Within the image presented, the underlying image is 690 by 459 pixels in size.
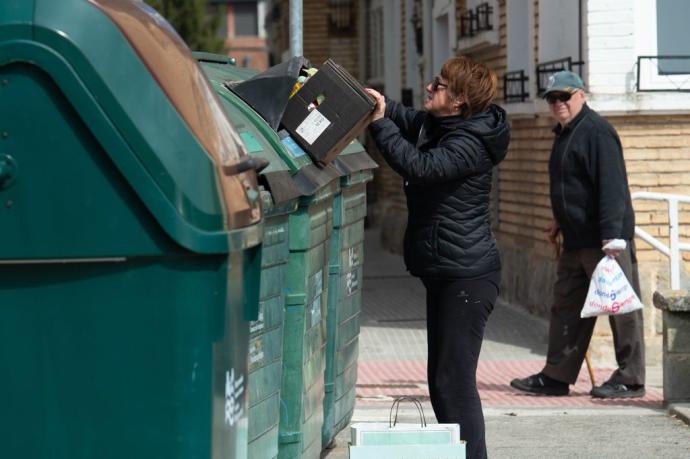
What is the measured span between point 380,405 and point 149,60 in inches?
208

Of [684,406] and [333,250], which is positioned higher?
[333,250]

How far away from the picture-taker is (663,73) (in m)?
11.0

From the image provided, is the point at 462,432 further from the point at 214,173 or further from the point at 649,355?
the point at 649,355

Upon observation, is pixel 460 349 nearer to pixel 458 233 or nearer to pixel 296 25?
pixel 458 233

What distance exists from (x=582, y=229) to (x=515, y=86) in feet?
15.3

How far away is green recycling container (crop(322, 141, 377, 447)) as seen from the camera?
7.06 metres

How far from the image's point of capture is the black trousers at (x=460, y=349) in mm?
6281

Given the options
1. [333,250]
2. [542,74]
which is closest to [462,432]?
[333,250]

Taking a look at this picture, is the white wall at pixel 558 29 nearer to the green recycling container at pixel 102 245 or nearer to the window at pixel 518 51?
the window at pixel 518 51

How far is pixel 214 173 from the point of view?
3.96 metres

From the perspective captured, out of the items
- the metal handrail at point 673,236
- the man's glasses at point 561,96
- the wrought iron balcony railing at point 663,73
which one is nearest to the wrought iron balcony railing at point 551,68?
the wrought iron balcony railing at point 663,73

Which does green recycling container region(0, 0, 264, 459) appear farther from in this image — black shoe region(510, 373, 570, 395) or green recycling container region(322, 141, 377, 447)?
black shoe region(510, 373, 570, 395)

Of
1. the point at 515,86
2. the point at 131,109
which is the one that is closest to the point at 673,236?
the point at 515,86

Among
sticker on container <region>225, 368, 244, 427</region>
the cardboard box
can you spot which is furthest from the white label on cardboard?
sticker on container <region>225, 368, 244, 427</region>
